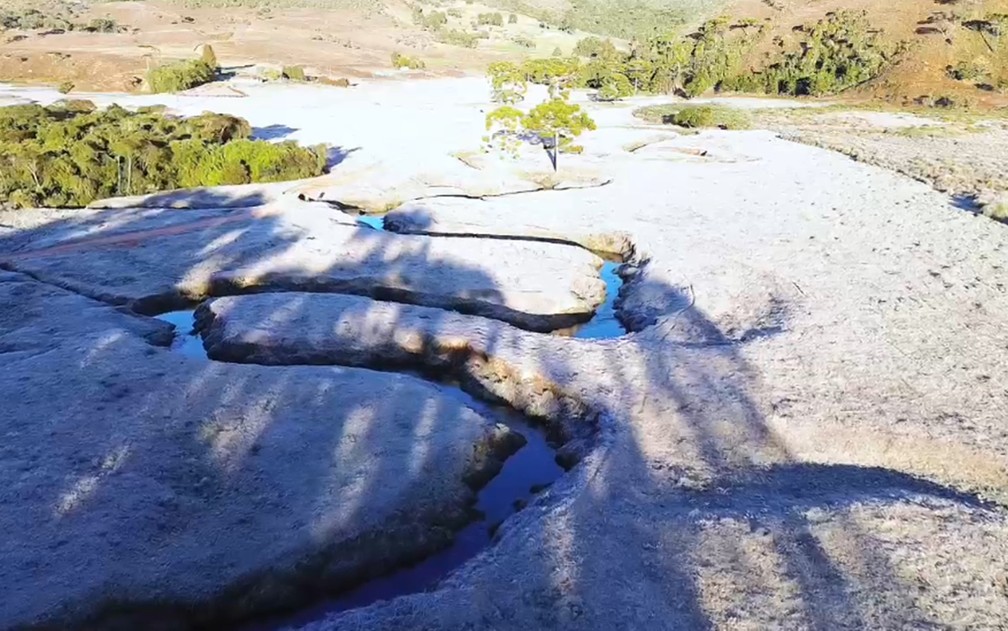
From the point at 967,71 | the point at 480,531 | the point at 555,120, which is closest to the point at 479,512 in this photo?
the point at 480,531

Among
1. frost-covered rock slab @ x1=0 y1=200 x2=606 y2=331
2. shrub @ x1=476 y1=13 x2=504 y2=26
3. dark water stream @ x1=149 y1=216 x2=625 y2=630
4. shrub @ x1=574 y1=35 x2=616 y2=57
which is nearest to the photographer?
dark water stream @ x1=149 y1=216 x2=625 y2=630

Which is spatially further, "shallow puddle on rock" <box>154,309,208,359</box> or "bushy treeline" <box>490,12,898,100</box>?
"bushy treeline" <box>490,12,898,100</box>

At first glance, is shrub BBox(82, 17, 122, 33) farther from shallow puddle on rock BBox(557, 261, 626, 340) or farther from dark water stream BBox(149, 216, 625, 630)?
shallow puddle on rock BBox(557, 261, 626, 340)

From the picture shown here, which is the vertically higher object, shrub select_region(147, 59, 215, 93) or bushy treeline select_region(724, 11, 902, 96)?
bushy treeline select_region(724, 11, 902, 96)

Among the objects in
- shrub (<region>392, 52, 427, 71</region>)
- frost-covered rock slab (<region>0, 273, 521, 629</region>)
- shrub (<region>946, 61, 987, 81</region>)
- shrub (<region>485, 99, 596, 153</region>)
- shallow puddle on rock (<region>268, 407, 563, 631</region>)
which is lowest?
shallow puddle on rock (<region>268, 407, 563, 631</region>)

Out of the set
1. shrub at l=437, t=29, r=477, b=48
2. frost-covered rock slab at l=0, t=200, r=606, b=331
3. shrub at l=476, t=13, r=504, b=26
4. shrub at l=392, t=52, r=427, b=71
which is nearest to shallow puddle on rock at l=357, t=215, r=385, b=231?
frost-covered rock slab at l=0, t=200, r=606, b=331

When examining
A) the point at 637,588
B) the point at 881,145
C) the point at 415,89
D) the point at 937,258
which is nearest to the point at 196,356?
the point at 637,588
